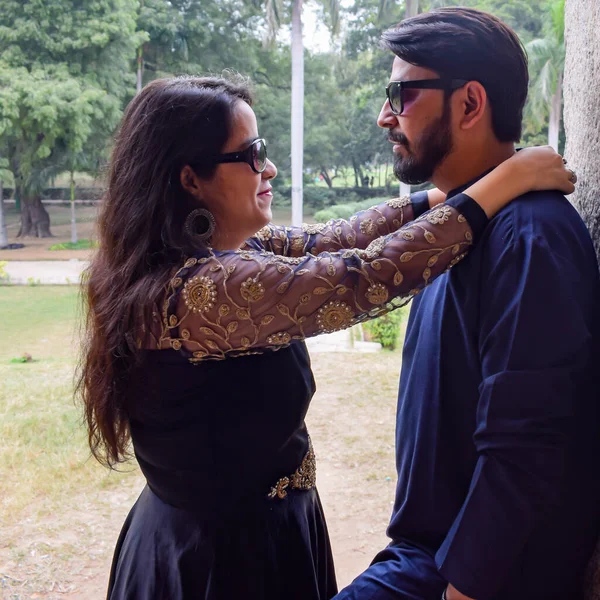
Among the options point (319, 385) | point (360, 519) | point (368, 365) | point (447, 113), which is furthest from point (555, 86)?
point (447, 113)

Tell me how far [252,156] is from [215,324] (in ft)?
1.46

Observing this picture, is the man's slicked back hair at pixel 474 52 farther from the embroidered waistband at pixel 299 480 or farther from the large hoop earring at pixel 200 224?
the embroidered waistband at pixel 299 480

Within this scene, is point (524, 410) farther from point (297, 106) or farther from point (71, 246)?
point (71, 246)

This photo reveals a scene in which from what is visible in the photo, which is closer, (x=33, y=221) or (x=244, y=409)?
(x=244, y=409)

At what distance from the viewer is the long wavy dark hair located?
144 cm

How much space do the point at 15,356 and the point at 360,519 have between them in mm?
4062

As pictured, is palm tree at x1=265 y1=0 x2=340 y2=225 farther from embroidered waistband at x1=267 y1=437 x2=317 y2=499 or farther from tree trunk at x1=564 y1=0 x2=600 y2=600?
embroidered waistband at x1=267 y1=437 x2=317 y2=499

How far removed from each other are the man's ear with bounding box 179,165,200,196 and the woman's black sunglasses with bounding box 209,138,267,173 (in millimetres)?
54

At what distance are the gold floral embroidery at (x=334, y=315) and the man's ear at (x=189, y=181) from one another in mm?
453

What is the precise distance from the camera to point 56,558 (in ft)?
9.82

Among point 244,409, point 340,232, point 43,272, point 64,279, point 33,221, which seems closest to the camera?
point 244,409

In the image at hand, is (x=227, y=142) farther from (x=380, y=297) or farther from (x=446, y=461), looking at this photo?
(x=446, y=461)

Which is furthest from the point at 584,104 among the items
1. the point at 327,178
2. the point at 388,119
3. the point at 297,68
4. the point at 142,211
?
the point at 327,178

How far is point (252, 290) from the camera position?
51.5 inches
